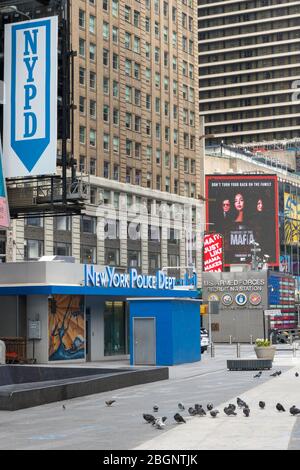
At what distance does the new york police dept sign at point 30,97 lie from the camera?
40031 millimetres

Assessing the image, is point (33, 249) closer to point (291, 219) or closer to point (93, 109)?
point (93, 109)

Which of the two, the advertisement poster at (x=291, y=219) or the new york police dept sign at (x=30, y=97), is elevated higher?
the advertisement poster at (x=291, y=219)

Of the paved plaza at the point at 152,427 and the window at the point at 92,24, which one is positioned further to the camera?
the window at the point at 92,24

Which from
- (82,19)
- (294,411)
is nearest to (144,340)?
(294,411)

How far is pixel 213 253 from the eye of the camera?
90500mm

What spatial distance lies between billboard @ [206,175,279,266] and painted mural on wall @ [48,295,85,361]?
7336 cm

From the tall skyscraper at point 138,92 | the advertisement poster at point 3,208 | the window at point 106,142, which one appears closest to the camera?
the advertisement poster at point 3,208

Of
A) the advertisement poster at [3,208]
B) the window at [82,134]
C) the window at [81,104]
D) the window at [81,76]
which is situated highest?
the window at [81,76]

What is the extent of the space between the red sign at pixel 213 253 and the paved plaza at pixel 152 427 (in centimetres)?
5913

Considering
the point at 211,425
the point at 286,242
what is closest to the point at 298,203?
the point at 286,242

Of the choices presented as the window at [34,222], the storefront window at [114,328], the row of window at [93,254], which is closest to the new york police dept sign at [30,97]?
the storefront window at [114,328]

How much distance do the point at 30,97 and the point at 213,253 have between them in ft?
171

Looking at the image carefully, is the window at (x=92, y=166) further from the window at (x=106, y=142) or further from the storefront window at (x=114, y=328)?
the storefront window at (x=114, y=328)
